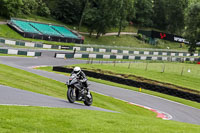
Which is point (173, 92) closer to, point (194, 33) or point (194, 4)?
point (194, 33)

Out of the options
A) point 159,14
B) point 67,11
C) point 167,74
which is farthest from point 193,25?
point 159,14

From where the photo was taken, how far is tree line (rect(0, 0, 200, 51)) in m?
58.8

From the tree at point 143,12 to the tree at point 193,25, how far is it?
125 ft

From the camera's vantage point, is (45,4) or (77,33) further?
(45,4)

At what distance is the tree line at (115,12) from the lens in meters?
58.8

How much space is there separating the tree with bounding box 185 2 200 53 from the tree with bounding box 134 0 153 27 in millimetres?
37961

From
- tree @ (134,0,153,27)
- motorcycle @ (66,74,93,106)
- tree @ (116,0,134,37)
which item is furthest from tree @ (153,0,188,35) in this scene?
motorcycle @ (66,74,93,106)

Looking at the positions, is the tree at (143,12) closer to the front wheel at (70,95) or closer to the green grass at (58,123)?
the front wheel at (70,95)

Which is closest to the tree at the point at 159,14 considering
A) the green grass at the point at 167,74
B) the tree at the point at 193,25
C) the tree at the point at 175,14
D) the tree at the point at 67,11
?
the tree at the point at 175,14

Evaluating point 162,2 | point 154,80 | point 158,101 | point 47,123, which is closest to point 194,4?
point 154,80

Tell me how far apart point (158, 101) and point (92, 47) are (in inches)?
1373

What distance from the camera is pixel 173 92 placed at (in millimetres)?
27859

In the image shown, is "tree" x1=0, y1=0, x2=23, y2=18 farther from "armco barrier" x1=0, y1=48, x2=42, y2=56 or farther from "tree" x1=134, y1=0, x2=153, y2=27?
"tree" x1=134, y1=0, x2=153, y2=27

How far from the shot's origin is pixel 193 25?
57.3 metres
